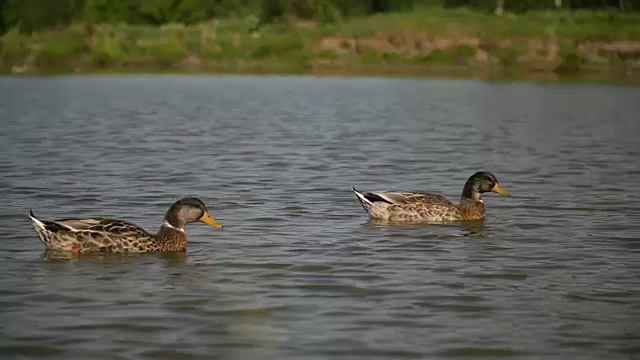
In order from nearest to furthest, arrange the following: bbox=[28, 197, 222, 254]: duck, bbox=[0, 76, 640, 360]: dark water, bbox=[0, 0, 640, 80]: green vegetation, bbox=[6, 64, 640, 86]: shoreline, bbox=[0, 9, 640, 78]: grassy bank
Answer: bbox=[0, 76, 640, 360]: dark water
bbox=[28, 197, 222, 254]: duck
bbox=[6, 64, 640, 86]: shoreline
bbox=[0, 9, 640, 78]: grassy bank
bbox=[0, 0, 640, 80]: green vegetation

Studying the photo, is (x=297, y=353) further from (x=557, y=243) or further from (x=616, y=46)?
(x=616, y=46)

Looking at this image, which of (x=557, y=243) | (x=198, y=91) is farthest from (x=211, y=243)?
(x=198, y=91)

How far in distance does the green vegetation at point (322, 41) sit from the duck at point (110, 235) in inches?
2041

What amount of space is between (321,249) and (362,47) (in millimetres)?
53996

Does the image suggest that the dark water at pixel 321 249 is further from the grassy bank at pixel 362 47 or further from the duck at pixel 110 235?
the grassy bank at pixel 362 47

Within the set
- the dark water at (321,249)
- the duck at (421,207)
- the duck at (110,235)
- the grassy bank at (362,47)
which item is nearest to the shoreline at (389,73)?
the grassy bank at (362,47)

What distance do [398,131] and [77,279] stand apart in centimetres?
2257

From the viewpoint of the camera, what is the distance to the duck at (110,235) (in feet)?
49.0

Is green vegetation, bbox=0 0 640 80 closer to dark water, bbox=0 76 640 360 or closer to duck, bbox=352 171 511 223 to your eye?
dark water, bbox=0 76 640 360

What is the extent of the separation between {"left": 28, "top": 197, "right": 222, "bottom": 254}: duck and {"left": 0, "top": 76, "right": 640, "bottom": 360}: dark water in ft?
0.63

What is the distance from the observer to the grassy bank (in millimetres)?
68062

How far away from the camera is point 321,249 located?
1573cm

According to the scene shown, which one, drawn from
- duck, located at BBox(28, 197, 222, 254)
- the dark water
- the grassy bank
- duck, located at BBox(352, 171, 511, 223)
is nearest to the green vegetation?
the grassy bank

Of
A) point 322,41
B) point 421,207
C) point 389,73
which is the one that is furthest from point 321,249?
point 322,41
